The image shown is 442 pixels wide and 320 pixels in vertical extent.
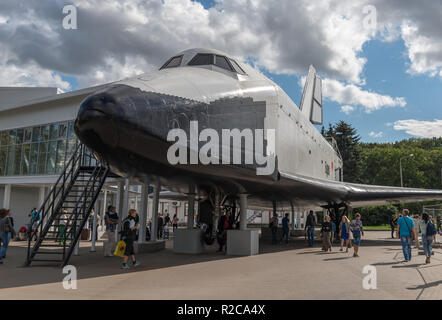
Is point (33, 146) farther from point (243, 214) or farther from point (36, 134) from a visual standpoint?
point (243, 214)

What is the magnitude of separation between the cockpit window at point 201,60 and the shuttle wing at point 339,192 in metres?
3.55

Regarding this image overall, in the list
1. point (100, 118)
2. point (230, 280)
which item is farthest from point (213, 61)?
point (230, 280)

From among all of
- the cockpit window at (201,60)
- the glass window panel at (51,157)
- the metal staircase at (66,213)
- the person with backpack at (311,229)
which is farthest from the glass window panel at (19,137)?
the person with backpack at (311,229)

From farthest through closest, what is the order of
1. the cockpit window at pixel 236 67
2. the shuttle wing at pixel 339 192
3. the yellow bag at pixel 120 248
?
the shuttle wing at pixel 339 192
the cockpit window at pixel 236 67
the yellow bag at pixel 120 248

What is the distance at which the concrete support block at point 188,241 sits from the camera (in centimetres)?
1054

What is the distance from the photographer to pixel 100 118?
5359mm

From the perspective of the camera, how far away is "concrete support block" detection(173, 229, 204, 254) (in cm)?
1054

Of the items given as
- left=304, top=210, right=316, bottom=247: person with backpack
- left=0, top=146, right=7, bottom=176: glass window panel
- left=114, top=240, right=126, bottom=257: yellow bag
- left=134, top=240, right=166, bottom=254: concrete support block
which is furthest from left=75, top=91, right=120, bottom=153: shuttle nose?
left=0, top=146, right=7, bottom=176: glass window panel

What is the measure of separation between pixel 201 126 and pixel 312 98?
16907 millimetres

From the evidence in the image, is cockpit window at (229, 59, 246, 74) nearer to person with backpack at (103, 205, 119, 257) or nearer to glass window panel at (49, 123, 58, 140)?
→ person with backpack at (103, 205, 119, 257)

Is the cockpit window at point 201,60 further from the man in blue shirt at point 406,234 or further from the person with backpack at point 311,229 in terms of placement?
the person with backpack at point 311,229

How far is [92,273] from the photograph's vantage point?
7.00 meters

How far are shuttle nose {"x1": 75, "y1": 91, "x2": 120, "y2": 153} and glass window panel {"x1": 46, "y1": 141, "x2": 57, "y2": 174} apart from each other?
17.7m
